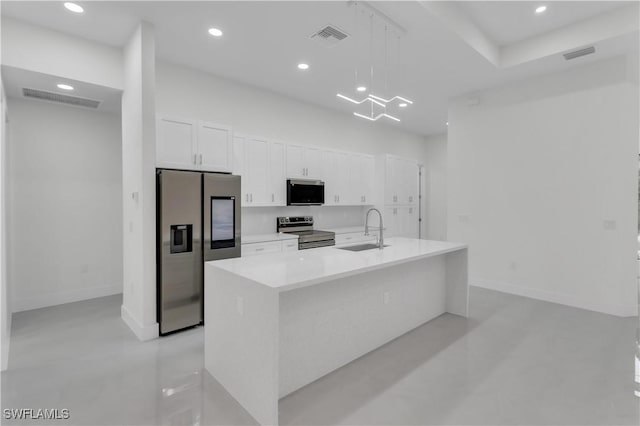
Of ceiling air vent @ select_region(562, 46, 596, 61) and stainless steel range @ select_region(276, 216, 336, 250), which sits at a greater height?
ceiling air vent @ select_region(562, 46, 596, 61)

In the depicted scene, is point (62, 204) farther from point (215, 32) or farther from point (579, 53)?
point (579, 53)

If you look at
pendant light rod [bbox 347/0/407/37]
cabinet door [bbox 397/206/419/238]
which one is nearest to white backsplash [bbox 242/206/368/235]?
cabinet door [bbox 397/206/419/238]

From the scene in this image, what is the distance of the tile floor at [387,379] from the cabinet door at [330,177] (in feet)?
9.86

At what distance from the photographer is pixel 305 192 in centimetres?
538

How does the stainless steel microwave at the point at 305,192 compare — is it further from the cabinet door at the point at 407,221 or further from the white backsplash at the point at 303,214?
the cabinet door at the point at 407,221

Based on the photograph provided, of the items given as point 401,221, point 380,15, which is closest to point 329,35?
point 380,15

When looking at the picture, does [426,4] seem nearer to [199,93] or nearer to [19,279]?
[199,93]

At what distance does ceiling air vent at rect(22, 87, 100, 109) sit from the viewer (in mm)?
3754

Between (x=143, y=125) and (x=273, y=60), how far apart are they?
1.83 m

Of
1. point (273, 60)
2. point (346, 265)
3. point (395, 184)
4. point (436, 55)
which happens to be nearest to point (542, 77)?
point (436, 55)

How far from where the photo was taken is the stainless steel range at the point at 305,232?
508 cm

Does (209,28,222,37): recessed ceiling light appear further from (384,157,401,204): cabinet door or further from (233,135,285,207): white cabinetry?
(384,157,401,204): cabinet door

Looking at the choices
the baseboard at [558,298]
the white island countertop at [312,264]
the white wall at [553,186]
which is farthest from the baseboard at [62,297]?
the baseboard at [558,298]

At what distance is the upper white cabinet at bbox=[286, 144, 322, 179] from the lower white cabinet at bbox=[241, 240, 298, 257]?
116 cm
